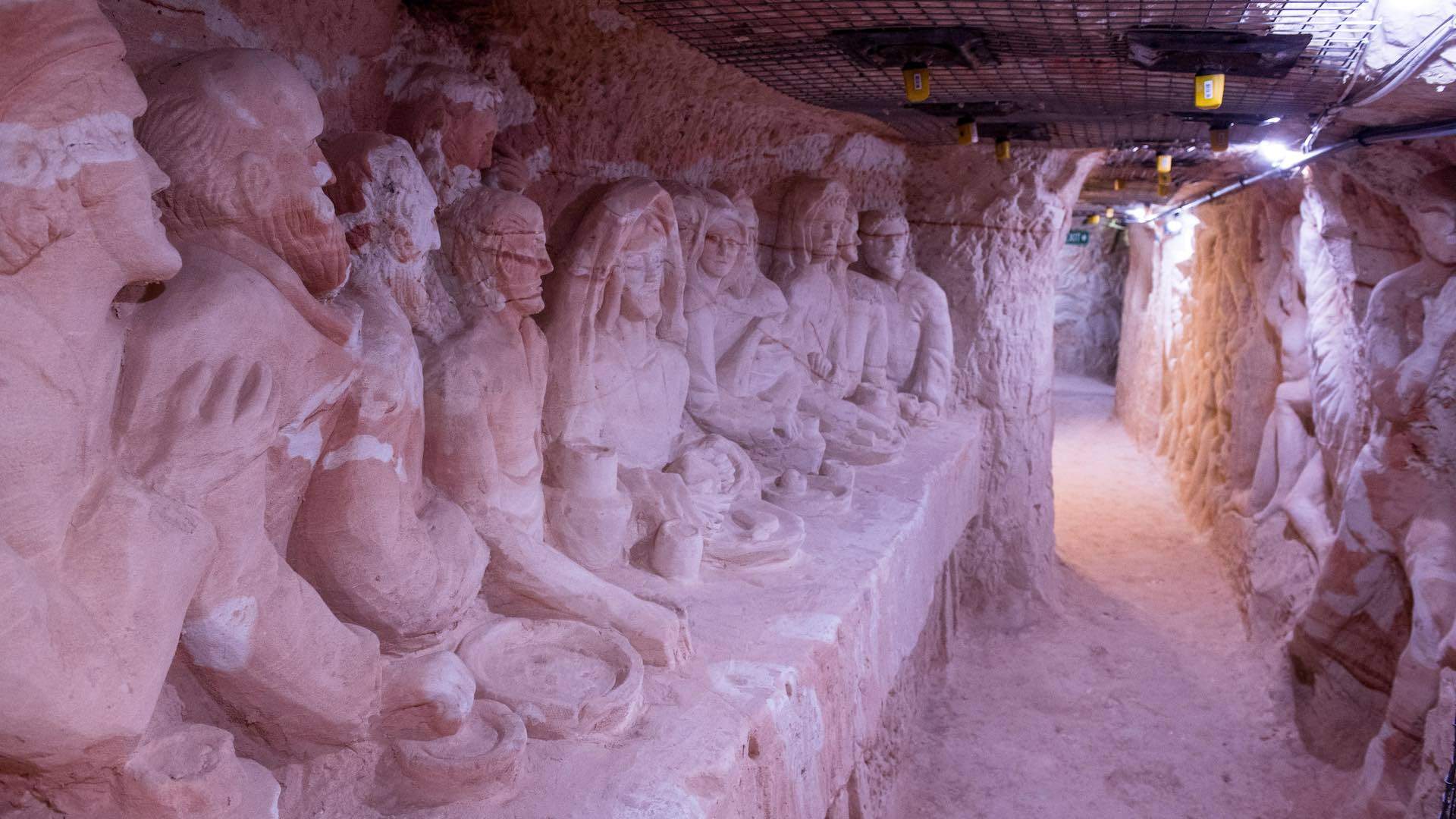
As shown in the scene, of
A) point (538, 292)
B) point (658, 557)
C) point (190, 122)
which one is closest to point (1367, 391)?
point (658, 557)

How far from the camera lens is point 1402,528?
16.4ft

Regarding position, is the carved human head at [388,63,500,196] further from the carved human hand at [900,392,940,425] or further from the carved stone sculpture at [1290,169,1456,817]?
the carved stone sculpture at [1290,169,1456,817]

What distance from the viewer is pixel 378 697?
2.22 m

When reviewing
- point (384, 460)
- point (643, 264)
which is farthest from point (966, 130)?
point (384, 460)

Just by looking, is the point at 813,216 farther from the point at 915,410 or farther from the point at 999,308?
the point at 999,308

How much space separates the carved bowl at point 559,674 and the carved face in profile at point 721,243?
2.08m

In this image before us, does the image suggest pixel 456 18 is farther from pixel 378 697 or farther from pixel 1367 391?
pixel 1367 391

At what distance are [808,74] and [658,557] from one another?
6.91ft

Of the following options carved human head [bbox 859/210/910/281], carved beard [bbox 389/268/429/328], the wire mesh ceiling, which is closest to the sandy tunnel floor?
carved human head [bbox 859/210/910/281]

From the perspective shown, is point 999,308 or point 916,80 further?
point 999,308

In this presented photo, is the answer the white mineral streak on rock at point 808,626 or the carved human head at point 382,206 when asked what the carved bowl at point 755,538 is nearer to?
the white mineral streak on rock at point 808,626

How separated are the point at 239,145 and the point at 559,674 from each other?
143 centimetres

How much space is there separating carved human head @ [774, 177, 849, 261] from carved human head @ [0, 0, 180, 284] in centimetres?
402

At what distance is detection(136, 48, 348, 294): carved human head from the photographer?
74.2 inches
